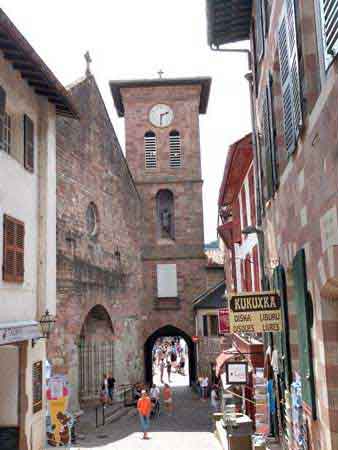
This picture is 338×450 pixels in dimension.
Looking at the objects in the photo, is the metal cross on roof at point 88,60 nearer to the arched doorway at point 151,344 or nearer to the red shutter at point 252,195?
the red shutter at point 252,195

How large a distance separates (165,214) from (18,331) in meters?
23.8

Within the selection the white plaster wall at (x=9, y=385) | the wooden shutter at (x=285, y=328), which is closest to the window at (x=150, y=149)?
the white plaster wall at (x=9, y=385)

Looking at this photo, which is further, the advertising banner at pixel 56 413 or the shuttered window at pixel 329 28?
the advertising banner at pixel 56 413

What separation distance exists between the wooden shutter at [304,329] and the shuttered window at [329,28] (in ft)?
7.65

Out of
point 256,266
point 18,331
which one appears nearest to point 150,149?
point 256,266

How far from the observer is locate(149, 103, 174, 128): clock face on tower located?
35438 millimetres

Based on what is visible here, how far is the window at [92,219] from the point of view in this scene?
77.4ft

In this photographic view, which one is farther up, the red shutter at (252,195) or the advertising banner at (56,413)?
the red shutter at (252,195)

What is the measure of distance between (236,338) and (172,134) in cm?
1996

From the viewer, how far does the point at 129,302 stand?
28.5 meters

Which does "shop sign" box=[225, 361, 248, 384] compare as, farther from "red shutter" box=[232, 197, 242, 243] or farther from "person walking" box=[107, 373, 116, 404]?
"person walking" box=[107, 373, 116, 404]

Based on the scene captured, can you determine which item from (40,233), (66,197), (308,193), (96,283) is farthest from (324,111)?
(96,283)

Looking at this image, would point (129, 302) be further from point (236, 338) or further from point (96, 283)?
point (236, 338)

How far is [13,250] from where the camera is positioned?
11.8 m
